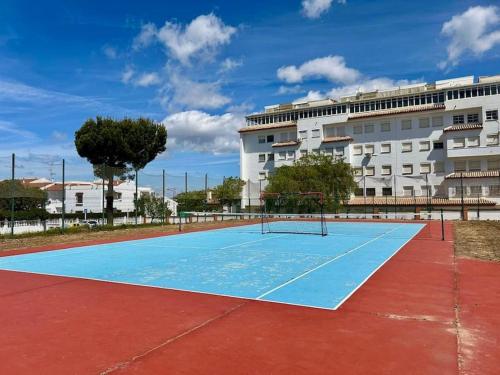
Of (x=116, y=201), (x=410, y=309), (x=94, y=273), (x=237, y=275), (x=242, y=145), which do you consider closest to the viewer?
(x=410, y=309)

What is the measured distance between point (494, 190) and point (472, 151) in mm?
5461

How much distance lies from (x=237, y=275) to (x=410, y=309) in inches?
165

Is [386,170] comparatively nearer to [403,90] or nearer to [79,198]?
[403,90]

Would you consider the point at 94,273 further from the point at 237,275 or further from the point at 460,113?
the point at 460,113

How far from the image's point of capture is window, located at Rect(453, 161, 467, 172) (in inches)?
2012

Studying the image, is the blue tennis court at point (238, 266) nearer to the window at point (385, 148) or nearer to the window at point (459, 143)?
the window at point (459, 143)

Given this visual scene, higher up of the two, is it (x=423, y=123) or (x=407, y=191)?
(x=423, y=123)

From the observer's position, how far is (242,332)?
18.4 feet

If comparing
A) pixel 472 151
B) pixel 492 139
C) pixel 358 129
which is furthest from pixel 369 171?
pixel 492 139

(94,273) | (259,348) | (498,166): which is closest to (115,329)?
(259,348)

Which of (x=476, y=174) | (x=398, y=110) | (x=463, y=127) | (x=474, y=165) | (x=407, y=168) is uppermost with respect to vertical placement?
(x=398, y=110)

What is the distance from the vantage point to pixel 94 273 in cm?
1049

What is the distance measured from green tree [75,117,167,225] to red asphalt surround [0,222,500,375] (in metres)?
26.7

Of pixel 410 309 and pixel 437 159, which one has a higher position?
pixel 437 159
